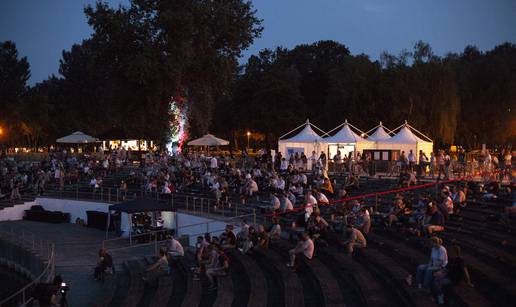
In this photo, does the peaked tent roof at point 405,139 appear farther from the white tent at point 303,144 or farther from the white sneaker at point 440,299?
the white sneaker at point 440,299

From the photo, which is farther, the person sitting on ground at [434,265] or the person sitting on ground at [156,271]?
the person sitting on ground at [156,271]

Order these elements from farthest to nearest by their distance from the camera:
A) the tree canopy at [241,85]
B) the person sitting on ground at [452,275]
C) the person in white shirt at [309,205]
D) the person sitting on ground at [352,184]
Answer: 1. the tree canopy at [241,85]
2. the person sitting on ground at [352,184]
3. the person in white shirt at [309,205]
4. the person sitting on ground at [452,275]

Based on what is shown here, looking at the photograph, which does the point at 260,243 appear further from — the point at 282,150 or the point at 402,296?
the point at 282,150

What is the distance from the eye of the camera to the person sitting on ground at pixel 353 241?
15431 mm

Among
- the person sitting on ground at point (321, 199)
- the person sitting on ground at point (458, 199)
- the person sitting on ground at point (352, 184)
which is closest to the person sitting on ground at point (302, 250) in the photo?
the person sitting on ground at point (458, 199)

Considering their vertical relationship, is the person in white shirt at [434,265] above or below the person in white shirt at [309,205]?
below

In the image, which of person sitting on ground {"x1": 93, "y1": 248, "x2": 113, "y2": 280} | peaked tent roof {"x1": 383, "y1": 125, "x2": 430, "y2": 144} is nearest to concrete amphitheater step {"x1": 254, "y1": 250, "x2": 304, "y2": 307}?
person sitting on ground {"x1": 93, "y1": 248, "x2": 113, "y2": 280}

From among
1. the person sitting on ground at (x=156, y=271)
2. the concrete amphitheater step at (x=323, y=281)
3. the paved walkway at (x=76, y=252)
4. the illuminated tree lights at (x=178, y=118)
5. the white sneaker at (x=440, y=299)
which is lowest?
the paved walkway at (x=76, y=252)

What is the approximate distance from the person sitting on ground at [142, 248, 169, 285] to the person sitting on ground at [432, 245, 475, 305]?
763 centimetres

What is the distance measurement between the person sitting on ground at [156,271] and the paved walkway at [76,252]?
1996 mm

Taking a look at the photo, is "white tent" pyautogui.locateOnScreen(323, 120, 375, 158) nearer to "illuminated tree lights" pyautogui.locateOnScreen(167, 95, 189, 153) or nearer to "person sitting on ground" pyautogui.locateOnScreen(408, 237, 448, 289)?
"illuminated tree lights" pyautogui.locateOnScreen(167, 95, 189, 153)

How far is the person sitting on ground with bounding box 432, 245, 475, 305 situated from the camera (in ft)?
37.2

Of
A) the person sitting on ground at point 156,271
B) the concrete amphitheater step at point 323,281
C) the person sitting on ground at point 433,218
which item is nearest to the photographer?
the concrete amphitheater step at point 323,281

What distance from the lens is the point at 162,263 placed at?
16.3 m
